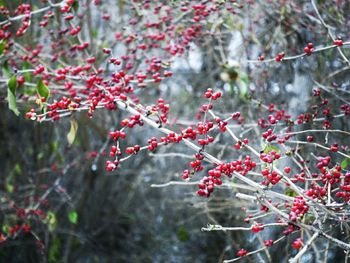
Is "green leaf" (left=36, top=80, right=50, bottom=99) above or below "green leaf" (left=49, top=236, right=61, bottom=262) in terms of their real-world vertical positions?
above

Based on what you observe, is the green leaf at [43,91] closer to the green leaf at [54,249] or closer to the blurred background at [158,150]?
the blurred background at [158,150]

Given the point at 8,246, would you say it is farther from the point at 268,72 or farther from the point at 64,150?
the point at 268,72

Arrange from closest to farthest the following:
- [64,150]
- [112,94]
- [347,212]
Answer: [347,212] → [112,94] → [64,150]

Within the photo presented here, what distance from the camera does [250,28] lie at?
3.76 metres

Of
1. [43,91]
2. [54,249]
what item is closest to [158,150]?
[54,249]

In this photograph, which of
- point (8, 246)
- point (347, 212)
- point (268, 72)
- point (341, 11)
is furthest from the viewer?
point (8, 246)

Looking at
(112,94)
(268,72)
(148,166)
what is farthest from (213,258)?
(112,94)

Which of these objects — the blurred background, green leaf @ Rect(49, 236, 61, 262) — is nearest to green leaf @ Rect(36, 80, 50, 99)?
the blurred background

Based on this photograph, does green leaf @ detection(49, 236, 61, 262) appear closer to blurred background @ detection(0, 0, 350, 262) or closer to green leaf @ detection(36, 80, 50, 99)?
blurred background @ detection(0, 0, 350, 262)

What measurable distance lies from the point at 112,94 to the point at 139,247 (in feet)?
10.6

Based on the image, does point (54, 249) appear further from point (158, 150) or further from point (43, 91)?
point (43, 91)

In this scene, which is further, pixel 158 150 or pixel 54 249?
pixel 158 150

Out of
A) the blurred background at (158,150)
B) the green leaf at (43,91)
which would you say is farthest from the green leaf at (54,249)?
the green leaf at (43,91)

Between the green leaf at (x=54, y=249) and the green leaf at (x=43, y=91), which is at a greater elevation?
the green leaf at (x=43, y=91)
